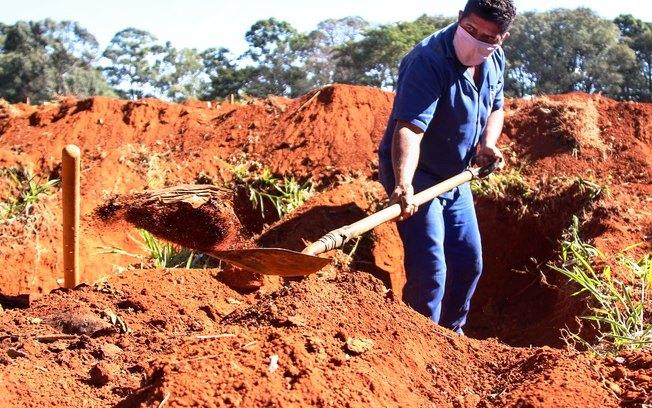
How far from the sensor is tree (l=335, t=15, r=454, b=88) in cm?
2303

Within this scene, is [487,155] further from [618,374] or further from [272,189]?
[272,189]

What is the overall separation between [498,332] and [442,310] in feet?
5.97

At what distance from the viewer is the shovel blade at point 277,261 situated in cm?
393

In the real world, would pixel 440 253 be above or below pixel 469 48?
below

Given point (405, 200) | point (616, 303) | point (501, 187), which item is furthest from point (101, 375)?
point (501, 187)

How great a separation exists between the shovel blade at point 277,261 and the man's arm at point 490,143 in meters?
1.78

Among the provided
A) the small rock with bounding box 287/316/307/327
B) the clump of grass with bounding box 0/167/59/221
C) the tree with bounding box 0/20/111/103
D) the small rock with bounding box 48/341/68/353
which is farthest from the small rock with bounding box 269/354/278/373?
the tree with bounding box 0/20/111/103

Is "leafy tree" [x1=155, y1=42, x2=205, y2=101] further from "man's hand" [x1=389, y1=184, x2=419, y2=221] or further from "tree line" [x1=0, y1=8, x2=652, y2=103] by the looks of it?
"man's hand" [x1=389, y1=184, x2=419, y2=221]

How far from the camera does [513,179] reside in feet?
24.8

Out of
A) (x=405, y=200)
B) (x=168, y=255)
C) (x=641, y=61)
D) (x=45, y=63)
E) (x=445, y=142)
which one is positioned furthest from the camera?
(x=45, y=63)

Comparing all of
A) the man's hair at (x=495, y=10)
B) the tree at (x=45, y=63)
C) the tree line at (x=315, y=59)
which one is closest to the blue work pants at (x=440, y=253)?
the man's hair at (x=495, y=10)

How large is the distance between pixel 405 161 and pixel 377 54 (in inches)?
755

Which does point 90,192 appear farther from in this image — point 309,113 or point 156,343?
point 156,343

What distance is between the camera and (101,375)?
11.8 feet
